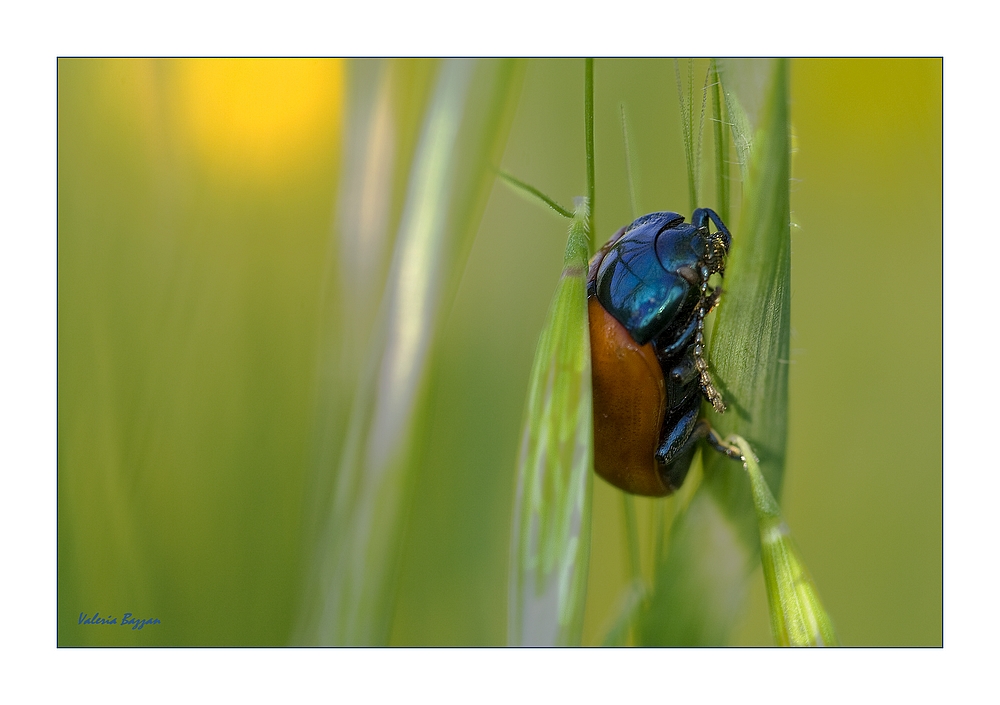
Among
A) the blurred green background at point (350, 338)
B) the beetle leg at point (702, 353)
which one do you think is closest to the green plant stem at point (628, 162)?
the blurred green background at point (350, 338)

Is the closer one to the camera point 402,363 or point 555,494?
point 555,494

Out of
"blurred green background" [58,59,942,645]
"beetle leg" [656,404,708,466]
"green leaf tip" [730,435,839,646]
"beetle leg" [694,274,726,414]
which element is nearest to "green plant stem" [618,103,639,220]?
"blurred green background" [58,59,942,645]

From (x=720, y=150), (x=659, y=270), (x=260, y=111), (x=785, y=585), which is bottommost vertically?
(x=785, y=585)

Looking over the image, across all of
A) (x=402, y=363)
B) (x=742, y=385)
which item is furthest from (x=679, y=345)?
(x=402, y=363)

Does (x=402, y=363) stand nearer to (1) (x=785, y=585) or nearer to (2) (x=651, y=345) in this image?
(2) (x=651, y=345)
